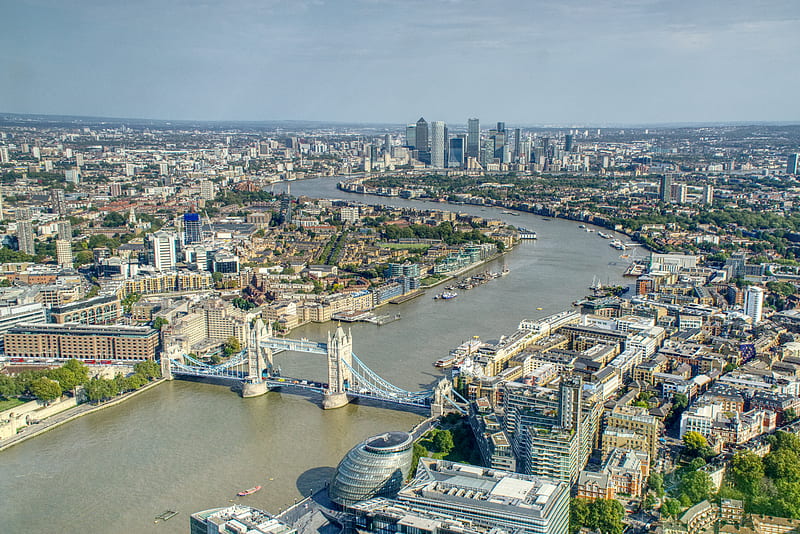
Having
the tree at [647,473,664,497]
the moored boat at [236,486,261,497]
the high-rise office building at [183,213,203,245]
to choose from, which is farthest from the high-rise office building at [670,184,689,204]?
the moored boat at [236,486,261,497]

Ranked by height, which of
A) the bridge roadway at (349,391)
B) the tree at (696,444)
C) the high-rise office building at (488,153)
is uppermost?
the high-rise office building at (488,153)

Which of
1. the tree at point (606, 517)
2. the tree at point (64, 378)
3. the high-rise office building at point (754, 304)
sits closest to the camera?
the tree at point (606, 517)

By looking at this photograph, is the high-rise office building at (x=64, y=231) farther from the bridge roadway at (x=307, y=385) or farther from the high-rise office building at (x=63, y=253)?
the bridge roadway at (x=307, y=385)

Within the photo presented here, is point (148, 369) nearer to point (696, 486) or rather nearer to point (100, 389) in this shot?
point (100, 389)

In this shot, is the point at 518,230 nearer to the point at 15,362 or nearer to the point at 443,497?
the point at 15,362

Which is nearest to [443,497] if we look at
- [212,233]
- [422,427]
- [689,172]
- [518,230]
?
[422,427]

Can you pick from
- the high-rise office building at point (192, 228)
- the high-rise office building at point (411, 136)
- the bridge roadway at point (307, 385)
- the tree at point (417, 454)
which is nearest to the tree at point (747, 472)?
the tree at point (417, 454)

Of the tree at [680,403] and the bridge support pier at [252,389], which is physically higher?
the tree at [680,403]

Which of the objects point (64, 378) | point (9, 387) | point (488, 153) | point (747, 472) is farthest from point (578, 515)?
point (488, 153)
